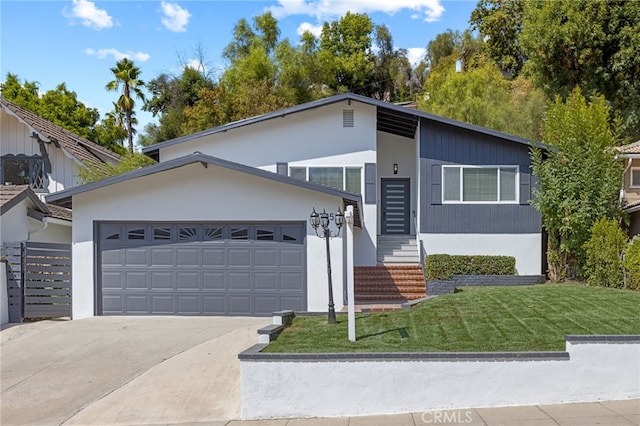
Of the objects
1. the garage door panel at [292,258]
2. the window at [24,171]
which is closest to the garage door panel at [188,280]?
the garage door panel at [292,258]

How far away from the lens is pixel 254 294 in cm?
1177

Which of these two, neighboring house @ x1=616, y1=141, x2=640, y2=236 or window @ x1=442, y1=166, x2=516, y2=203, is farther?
neighboring house @ x1=616, y1=141, x2=640, y2=236

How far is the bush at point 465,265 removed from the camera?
13.4 metres

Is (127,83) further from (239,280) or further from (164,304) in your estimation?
(239,280)

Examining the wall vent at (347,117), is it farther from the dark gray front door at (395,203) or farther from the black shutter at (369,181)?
the dark gray front door at (395,203)

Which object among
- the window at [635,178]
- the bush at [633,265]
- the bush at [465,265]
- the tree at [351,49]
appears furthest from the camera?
the tree at [351,49]

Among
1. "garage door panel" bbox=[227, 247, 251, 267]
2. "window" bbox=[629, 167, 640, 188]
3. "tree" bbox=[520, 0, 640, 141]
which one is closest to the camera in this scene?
"garage door panel" bbox=[227, 247, 251, 267]

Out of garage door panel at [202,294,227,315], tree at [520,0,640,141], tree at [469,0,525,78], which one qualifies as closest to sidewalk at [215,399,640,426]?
garage door panel at [202,294,227,315]

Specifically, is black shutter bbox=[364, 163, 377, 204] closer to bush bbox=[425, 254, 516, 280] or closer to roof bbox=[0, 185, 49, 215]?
bush bbox=[425, 254, 516, 280]

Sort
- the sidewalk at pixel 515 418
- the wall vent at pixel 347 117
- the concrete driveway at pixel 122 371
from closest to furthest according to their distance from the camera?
the sidewalk at pixel 515 418, the concrete driveway at pixel 122 371, the wall vent at pixel 347 117

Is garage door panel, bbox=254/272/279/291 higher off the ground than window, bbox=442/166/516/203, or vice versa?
window, bbox=442/166/516/203

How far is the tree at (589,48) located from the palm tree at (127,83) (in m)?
24.5

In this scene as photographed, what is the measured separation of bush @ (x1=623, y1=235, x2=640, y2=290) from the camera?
35.2 ft

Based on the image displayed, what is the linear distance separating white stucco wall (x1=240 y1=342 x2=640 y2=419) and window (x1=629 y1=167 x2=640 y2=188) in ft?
51.1
